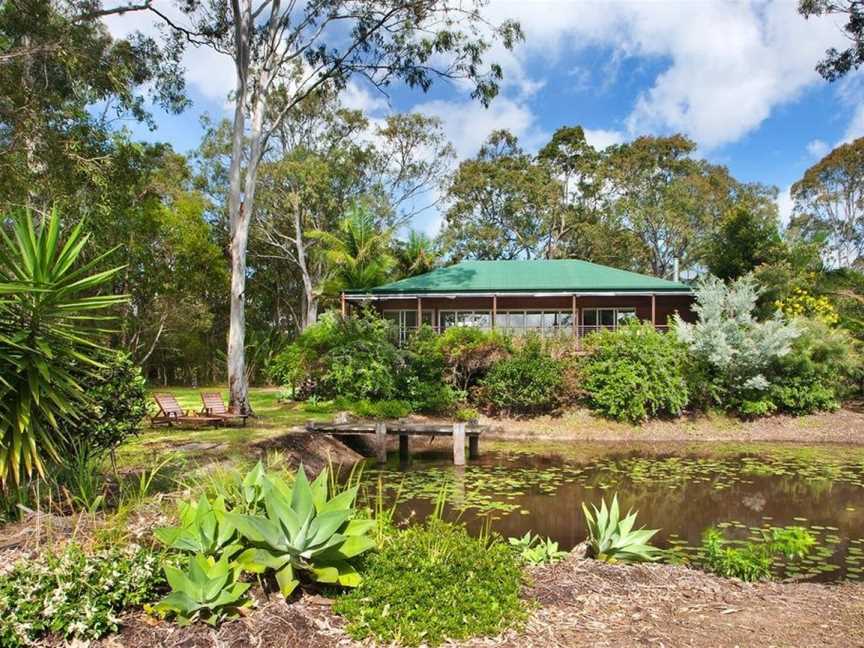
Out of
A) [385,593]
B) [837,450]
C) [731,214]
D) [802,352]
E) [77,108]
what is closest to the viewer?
[385,593]

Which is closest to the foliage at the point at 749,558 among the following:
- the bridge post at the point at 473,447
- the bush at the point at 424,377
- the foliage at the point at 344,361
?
the bridge post at the point at 473,447

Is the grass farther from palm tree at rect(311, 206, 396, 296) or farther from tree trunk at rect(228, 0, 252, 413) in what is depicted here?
palm tree at rect(311, 206, 396, 296)

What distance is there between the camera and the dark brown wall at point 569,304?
82.6ft

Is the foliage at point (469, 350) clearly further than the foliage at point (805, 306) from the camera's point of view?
No

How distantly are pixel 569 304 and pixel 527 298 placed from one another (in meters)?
1.92

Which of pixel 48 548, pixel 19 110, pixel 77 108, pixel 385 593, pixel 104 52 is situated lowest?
pixel 385 593

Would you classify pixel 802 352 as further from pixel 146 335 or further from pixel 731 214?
pixel 146 335

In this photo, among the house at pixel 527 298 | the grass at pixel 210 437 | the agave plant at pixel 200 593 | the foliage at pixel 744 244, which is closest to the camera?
the agave plant at pixel 200 593

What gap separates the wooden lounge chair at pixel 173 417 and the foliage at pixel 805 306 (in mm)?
19462

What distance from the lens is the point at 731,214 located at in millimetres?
25031

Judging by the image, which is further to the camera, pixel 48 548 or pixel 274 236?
pixel 274 236

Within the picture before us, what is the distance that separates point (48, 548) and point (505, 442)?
45.6ft

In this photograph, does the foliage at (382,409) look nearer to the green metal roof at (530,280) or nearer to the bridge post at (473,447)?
the bridge post at (473,447)

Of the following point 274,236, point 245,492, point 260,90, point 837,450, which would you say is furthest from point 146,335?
point 837,450
